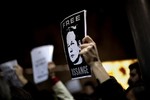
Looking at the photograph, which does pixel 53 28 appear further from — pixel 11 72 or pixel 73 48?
pixel 73 48

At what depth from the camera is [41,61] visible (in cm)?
337

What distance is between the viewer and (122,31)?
7848 millimetres

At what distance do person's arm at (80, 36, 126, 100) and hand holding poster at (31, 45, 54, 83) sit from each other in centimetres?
167

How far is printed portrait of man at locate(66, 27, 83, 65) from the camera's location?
70.9 inches

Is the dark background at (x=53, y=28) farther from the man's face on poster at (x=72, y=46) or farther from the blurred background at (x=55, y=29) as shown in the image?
the man's face on poster at (x=72, y=46)

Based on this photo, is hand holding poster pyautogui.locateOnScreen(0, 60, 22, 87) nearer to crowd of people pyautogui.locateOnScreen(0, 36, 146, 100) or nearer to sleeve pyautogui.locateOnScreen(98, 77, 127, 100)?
crowd of people pyautogui.locateOnScreen(0, 36, 146, 100)

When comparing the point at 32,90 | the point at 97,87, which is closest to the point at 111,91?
the point at 97,87

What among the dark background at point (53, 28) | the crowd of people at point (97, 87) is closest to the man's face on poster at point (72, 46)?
the crowd of people at point (97, 87)

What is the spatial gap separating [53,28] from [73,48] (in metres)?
5.63

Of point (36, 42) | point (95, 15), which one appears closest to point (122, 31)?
point (95, 15)

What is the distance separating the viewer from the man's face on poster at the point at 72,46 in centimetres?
181

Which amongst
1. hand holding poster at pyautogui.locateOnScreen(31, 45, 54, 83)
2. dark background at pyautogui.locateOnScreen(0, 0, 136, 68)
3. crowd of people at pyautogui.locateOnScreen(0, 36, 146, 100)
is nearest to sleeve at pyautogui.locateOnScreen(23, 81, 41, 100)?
crowd of people at pyautogui.locateOnScreen(0, 36, 146, 100)

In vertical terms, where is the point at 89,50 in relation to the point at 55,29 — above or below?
below

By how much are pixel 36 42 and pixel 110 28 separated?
6.49 ft
